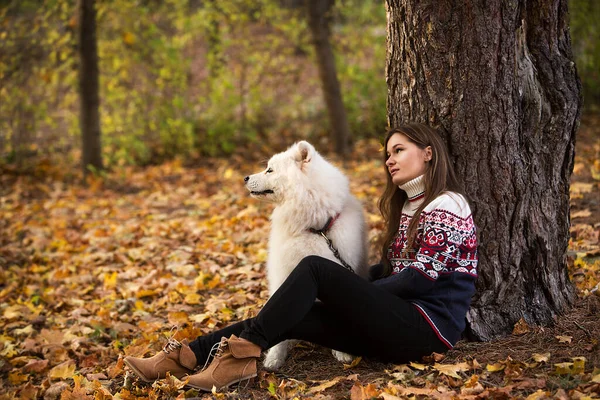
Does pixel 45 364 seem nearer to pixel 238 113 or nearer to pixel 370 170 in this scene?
pixel 370 170

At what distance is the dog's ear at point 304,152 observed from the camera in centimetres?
364

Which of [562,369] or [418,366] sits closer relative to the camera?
[562,369]

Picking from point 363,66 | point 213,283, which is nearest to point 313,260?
point 213,283

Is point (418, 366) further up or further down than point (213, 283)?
further down

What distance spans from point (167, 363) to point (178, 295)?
72.1 inches

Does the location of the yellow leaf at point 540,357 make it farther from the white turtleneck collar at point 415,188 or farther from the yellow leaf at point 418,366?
the white turtleneck collar at point 415,188

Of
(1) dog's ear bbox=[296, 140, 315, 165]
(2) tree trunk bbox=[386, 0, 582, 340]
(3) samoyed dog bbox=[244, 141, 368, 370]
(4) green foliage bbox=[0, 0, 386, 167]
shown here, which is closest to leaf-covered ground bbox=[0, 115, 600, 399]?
(2) tree trunk bbox=[386, 0, 582, 340]

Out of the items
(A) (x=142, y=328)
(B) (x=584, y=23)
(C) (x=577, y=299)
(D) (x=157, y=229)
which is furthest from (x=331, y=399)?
(B) (x=584, y=23)

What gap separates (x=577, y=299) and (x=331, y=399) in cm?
187

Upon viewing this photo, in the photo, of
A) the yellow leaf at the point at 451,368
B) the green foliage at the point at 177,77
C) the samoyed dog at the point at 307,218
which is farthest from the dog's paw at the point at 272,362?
the green foliage at the point at 177,77

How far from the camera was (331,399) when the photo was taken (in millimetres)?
3004

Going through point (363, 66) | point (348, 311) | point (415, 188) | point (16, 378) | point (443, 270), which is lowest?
point (16, 378)

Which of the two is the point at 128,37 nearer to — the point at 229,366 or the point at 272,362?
the point at 272,362

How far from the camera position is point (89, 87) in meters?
10.2
